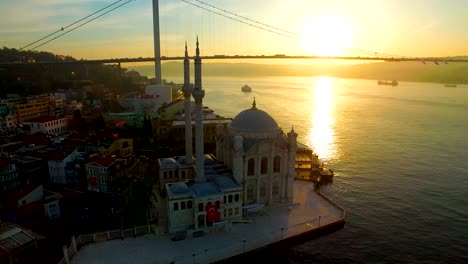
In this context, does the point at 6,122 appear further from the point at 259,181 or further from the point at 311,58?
the point at 311,58

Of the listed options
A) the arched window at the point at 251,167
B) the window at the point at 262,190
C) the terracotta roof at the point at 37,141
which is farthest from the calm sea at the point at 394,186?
the terracotta roof at the point at 37,141

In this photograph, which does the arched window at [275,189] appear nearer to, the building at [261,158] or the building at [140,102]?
the building at [261,158]

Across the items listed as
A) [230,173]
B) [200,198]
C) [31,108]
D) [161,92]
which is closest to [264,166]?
[230,173]

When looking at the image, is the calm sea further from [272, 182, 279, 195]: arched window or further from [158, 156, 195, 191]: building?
[158, 156, 195, 191]: building

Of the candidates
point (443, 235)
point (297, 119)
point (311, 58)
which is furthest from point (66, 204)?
point (311, 58)

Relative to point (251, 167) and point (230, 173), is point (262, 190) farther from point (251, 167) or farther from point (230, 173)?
point (230, 173)

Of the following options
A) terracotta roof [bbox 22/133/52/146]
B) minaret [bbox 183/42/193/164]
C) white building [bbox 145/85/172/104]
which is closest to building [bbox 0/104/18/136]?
terracotta roof [bbox 22/133/52/146]
